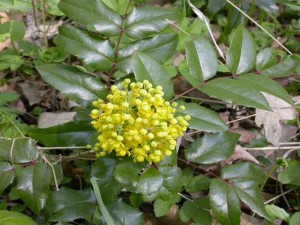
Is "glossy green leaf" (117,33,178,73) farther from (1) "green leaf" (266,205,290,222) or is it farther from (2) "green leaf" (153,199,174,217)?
(1) "green leaf" (266,205,290,222)

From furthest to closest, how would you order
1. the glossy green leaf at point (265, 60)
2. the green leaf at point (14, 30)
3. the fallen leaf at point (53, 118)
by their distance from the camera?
the green leaf at point (14, 30) → the fallen leaf at point (53, 118) → the glossy green leaf at point (265, 60)

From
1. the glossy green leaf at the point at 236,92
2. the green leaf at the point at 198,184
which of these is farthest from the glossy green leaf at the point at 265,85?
the green leaf at the point at 198,184

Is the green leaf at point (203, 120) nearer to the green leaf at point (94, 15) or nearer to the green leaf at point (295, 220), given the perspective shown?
the green leaf at point (94, 15)

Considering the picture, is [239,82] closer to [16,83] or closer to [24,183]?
[24,183]

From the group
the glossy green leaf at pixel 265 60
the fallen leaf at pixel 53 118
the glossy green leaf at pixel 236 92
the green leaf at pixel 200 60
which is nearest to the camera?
the glossy green leaf at pixel 236 92

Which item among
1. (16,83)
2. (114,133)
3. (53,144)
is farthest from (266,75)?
(16,83)

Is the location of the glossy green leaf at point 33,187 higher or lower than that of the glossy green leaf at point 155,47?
lower

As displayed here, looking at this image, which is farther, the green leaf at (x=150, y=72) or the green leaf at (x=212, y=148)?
the green leaf at (x=212, y=148)
